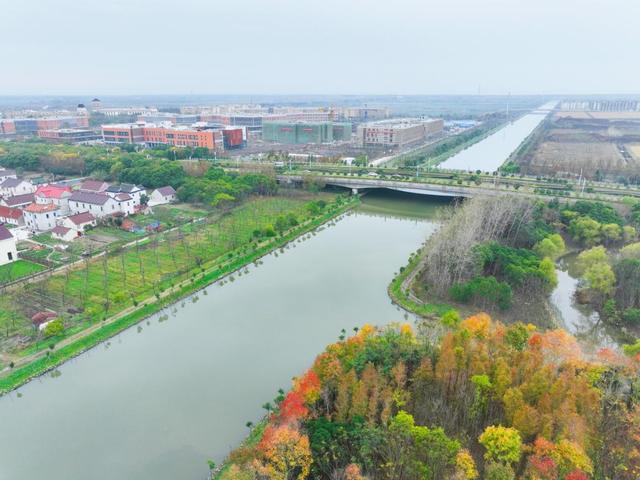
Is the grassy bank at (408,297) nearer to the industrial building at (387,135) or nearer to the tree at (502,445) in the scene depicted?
the tree at (502,445)

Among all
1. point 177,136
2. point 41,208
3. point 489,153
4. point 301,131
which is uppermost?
point 301,131

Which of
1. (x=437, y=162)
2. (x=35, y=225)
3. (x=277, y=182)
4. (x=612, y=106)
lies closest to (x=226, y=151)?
(x=277, y=182)

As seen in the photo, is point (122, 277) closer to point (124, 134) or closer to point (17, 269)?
point (17, 269)

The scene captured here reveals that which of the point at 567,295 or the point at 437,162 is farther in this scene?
the point at 437,162

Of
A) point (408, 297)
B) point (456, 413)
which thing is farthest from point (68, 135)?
point (456, 413)

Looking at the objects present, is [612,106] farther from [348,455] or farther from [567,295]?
[348,455]

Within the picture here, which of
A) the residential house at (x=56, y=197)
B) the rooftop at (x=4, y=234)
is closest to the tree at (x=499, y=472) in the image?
the rooftop at (x=4, y=234)
